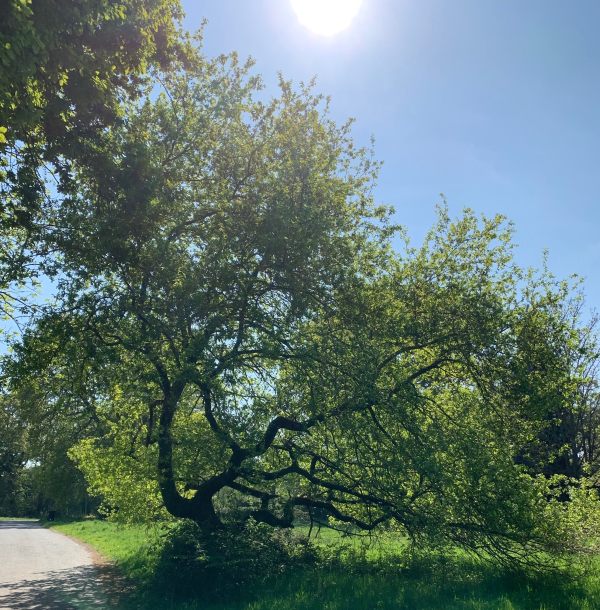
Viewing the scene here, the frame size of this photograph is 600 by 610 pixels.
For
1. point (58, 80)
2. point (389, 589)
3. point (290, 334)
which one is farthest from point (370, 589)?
point (58, 80)

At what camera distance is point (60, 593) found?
40.3ft

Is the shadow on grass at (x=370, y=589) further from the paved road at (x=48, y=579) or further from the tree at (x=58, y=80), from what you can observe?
the tree at (x=58, y=80)

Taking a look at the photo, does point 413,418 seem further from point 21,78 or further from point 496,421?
point 21,78

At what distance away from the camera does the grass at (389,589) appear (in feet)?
33.4

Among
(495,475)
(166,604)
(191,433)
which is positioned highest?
(191,433)

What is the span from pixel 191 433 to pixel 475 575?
24.8 feet

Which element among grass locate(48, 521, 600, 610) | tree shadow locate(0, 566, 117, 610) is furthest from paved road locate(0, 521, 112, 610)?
grass locate(48, 521, 600, 610)

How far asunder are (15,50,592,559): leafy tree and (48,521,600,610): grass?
0.84 m

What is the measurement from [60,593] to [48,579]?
8.13 ft

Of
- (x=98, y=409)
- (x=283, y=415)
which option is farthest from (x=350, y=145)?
(x=98, y=409)

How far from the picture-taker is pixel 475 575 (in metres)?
12.2

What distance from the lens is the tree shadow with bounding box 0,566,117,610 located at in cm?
1084

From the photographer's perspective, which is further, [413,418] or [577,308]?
[577,308]

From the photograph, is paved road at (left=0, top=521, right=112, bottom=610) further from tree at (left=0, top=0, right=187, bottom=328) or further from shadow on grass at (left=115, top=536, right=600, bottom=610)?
tree at (left=0, top=0, right=187, bottom=328)
